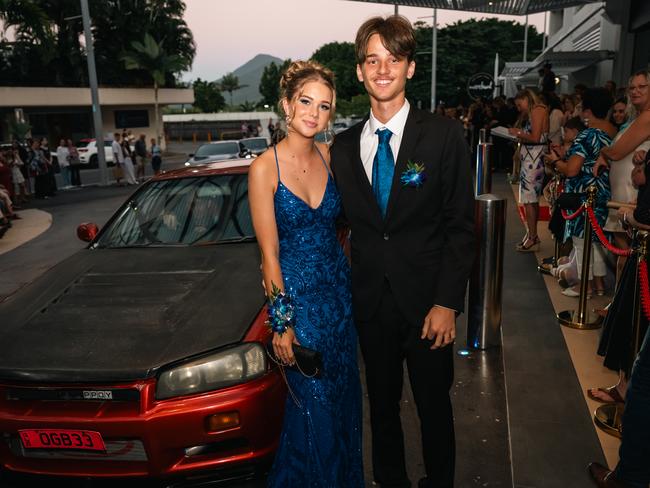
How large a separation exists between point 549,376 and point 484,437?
95cm

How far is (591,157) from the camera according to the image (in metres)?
4.88

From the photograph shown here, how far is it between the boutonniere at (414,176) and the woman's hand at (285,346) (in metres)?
0.78

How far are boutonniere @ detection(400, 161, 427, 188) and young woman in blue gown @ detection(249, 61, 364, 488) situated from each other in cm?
36

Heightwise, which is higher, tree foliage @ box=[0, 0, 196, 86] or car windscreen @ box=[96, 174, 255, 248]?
tree foliage @ box=[0, 0, 196, 86]

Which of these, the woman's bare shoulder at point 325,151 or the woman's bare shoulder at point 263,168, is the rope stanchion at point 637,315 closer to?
the woman's bare shoulder at point 325,151

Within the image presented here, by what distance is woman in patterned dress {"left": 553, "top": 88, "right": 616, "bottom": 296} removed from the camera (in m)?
4.80

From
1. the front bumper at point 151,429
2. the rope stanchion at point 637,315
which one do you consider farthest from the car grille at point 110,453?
the rope stanchion at point 637,315

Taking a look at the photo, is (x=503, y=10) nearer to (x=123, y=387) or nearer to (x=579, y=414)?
(x=579, y=414)

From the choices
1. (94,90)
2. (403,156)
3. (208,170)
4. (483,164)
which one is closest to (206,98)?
(94,90)

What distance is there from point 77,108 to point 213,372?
39489mm

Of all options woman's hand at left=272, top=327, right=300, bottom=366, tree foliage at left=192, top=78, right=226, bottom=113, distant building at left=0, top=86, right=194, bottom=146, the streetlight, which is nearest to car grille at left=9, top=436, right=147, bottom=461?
woman's hand at left=272, top=327, right=300, bottom=366

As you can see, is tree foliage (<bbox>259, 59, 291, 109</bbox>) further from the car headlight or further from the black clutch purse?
the black clutch purse

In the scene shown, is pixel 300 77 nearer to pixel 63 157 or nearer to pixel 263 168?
pixel 263 168

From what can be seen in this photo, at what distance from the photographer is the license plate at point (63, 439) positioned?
8.09 ft
